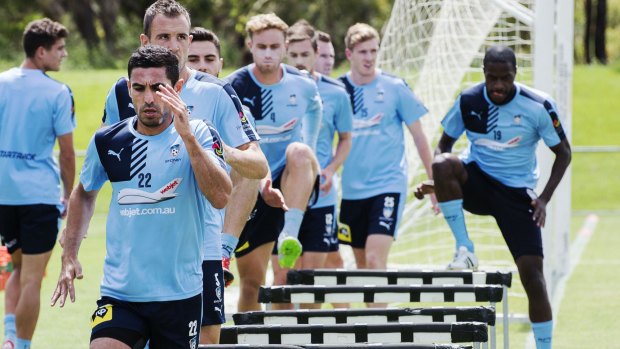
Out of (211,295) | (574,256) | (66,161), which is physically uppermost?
(66,161)

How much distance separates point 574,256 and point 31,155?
29.1ft

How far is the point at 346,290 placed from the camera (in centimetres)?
741

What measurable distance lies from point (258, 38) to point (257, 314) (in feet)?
7.35

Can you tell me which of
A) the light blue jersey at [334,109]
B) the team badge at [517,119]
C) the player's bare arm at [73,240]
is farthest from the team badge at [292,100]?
the player's bare arm at [73,240]

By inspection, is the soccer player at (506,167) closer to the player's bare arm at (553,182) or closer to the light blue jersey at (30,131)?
the player's bare arm at (553,182)

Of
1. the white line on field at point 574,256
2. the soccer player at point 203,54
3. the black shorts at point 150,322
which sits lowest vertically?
the white line on field at point 574,256

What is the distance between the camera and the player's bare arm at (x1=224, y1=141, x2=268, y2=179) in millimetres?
5660

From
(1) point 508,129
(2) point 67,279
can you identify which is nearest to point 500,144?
(1) point 508,129

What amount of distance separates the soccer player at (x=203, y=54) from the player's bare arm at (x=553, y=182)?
2.45 m

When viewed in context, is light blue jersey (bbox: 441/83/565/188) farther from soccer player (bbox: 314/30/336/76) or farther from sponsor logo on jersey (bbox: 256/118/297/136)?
soccer player (bbox: 314/30/336/76)

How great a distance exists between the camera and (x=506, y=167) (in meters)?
8.54

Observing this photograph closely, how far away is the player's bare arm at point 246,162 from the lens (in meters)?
5.66

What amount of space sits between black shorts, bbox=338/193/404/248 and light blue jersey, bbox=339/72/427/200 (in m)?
0.06

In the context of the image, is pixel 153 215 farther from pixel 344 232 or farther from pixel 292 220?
pixel 344 232
